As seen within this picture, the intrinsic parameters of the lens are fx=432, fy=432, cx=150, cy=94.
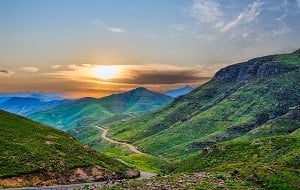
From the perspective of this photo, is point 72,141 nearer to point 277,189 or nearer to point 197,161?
point 197,161

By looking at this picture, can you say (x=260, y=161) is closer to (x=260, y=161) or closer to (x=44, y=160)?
(x=260, y=161)

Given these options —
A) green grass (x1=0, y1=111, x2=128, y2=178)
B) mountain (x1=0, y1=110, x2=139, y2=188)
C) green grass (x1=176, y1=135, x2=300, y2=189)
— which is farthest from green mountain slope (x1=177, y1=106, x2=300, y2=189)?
green grass (x1=0, y1=111, x2=128, y2=178)

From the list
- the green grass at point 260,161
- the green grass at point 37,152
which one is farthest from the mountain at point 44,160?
the green grass at point 260,161

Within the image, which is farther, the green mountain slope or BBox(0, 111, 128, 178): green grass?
BBox(0, 111, 128, 178): green grass

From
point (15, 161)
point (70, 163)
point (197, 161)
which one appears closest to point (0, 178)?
point (15, 161)

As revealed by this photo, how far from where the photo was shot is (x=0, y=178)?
124 meters

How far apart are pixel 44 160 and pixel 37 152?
7488mm

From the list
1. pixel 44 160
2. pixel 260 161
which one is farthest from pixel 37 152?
pixel 260 161

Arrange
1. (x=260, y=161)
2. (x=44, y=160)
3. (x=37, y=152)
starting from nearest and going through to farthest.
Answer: (x=260, y=161) → (x=44, y=160) → (x=37, y=152)

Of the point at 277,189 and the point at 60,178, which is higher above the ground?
the point at 277,189

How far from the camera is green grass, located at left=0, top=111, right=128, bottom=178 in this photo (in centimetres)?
13588

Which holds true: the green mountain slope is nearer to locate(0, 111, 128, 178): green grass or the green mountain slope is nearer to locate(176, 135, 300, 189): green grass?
locate(176, 135, 300, 189): green grass

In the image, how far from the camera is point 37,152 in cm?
14838

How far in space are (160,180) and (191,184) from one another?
6081 mm
